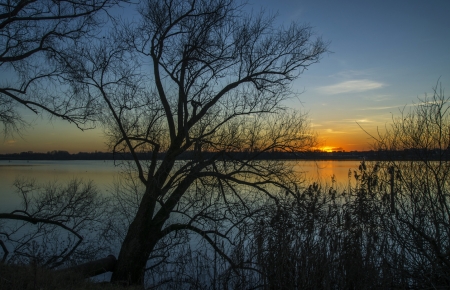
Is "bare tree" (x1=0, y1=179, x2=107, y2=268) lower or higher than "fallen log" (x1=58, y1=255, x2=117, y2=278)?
higher

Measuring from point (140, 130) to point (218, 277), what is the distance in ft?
16.8

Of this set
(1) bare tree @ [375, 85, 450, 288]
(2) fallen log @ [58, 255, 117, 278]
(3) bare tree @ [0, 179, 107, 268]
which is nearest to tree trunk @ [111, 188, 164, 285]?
(2) fallen log @ [58, 255, 117, 278]

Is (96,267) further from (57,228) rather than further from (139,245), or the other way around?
(57,228)

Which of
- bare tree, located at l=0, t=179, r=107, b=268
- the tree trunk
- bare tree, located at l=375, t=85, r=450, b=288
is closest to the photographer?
bare tree, located at l=375, t=85, r=450, b=288

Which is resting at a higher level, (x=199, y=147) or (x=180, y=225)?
(x=199, y=147)

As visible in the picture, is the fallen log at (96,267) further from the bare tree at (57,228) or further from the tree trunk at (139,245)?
the bare tree at (57,228)

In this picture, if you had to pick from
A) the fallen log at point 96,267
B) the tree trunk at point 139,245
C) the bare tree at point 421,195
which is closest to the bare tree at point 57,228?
the fallen log at point 96,267

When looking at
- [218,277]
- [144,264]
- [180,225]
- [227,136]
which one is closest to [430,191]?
[218,277]

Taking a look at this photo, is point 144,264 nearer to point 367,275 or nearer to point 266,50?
point 367,275

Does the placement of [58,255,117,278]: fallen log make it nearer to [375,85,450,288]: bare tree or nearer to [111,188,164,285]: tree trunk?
[111,188,164,285]: tree trunk

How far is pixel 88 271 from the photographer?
9547 millimetres

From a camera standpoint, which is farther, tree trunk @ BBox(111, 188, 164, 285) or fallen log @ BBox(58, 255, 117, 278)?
tree trunk @ BBox(111, 188, 164, 285)

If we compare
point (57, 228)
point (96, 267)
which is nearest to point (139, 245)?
point (96, 267)

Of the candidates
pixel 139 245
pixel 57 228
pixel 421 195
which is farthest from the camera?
pixel 57 228
